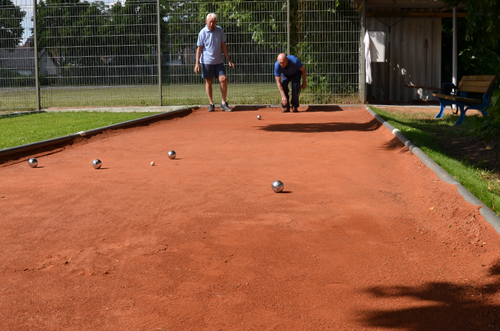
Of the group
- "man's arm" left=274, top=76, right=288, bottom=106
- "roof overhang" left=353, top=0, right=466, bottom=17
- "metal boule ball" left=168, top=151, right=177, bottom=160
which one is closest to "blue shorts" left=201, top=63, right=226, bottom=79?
"man's arm" left=274, top=76, right=288, bottom=106

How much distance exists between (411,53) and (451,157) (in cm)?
1091

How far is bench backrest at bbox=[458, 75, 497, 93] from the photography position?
10.8m

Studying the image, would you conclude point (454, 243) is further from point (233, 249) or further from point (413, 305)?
point (233, 249)

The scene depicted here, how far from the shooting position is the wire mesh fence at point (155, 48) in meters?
16.3

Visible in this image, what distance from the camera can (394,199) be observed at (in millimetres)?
Result: 5391

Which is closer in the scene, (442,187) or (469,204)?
(469,204)

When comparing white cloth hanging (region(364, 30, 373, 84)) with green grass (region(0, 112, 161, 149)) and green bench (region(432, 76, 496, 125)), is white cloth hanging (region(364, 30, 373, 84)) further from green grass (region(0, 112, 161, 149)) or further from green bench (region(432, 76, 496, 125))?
green grass (region(0, 112, 161, 149))

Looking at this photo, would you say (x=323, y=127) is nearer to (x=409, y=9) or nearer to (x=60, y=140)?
(x=60, y=140)

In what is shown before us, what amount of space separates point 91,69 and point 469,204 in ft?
45.5

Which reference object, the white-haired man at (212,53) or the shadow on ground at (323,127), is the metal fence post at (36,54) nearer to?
the white-haired man at (212,53)

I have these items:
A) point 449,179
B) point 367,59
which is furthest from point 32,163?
point 367,59

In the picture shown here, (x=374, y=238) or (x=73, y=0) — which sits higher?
(x=73, y=0)

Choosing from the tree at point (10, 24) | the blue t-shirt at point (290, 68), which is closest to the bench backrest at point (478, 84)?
the blue t-shirt at point (290, 68)

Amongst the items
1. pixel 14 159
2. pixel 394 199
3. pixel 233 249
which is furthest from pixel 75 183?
pixel 394 199
